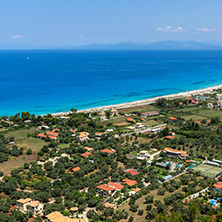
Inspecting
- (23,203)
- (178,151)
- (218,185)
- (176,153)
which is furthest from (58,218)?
(178,151)

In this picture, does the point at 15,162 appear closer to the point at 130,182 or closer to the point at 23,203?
the point at 23,203

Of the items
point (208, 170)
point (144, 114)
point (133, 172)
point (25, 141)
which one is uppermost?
point (144, 114)

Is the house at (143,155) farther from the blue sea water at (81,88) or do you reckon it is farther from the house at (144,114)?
the blue sea water at (81,88)

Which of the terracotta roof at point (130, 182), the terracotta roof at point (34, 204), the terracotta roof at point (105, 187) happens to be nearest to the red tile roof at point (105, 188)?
the terracotta roof at point (105, 187)

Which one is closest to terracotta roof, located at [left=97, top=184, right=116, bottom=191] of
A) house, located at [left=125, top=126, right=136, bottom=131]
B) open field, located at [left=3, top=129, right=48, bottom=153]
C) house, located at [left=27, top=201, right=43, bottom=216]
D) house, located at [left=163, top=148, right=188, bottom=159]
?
house, located at [left=27, top=201, right=43, bottom=216]

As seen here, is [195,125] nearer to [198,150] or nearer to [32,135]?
[198,150]

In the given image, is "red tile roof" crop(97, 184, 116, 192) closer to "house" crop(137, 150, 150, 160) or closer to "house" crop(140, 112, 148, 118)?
"house" crop(137, 150, 150, 160)

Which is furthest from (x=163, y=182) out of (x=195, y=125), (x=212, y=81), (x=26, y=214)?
(x=212, y=81)
